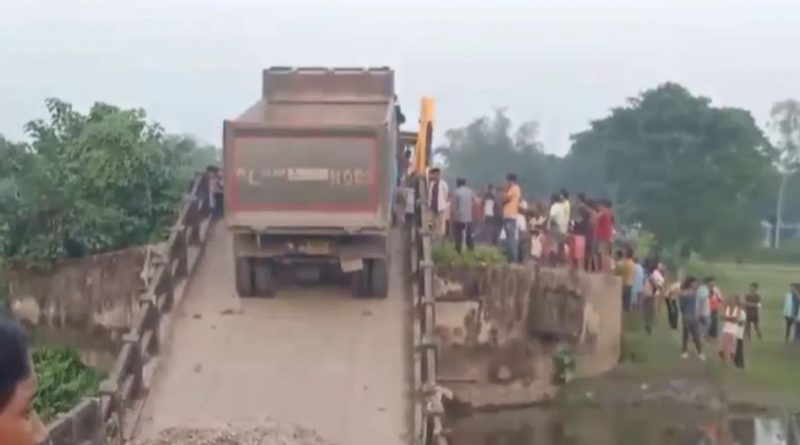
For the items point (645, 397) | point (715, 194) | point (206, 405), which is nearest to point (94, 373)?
point (206, 405)

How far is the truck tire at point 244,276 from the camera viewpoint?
15234mm

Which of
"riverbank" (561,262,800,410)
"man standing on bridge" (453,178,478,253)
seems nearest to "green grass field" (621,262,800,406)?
"riverbank" (561,262,800,410)

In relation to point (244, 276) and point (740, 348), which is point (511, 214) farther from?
point (244, 276)

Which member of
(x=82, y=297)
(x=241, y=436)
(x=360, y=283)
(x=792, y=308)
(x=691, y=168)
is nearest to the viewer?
(x=241, y=436)

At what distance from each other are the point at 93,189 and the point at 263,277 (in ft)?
18.1

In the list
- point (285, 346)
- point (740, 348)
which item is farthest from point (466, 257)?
point (285, 346)

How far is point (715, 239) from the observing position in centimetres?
4194

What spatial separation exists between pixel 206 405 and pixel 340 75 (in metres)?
7.04

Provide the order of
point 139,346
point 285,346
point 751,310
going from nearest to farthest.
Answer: point 139,346, point 285,346, point 751,310

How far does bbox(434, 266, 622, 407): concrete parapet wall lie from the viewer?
60.1ft

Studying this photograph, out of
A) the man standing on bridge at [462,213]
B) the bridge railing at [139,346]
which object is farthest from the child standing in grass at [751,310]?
the bridge railing at [139,346]

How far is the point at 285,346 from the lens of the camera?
45.9ft

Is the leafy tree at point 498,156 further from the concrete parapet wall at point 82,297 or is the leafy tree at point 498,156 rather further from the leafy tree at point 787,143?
the concrete parapet wall at point 82,297

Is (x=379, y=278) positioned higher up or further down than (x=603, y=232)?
further down
